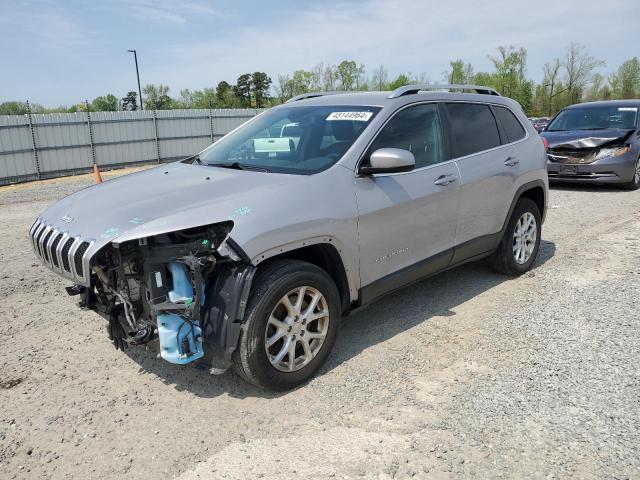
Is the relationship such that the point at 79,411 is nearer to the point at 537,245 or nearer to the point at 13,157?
the point at 537,245

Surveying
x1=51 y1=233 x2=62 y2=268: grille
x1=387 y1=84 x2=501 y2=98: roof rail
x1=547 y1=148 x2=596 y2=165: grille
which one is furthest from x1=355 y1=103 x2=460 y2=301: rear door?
x1=547 y1=148 x2=596 y2=165: grille

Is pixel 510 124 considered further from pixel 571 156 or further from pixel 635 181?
pixel 635 181

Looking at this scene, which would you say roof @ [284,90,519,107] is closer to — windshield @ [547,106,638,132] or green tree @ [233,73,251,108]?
windshield @ [547,106,638,132]

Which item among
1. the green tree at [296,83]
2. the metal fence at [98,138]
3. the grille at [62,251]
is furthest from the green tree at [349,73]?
the grille at [62,251]

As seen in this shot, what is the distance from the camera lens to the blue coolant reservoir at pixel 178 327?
3021 millimetres

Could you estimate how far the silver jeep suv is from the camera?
9.92ft

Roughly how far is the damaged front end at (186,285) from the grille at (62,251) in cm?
8

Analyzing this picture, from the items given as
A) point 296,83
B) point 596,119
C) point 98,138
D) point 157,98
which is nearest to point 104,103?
point 157,98

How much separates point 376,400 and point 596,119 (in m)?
10.4

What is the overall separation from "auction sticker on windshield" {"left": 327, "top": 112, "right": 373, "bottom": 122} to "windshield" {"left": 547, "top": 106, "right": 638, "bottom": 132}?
29.3 feet

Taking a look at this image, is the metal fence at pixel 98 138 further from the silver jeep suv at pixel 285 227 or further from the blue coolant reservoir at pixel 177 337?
the blue coolant reservoir at pixel 177 337

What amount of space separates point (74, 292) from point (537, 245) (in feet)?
14.9

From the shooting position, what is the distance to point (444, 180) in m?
4.27

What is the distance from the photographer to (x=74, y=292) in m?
3.55
